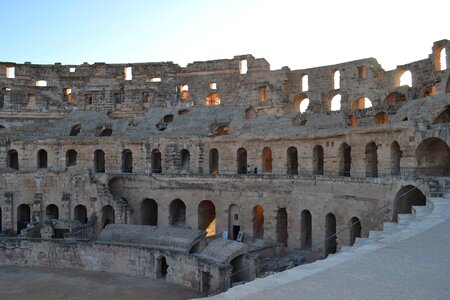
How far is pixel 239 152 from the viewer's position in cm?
2711

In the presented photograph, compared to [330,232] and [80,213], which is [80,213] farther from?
[330,232]

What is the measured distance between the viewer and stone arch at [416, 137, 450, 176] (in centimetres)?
1820

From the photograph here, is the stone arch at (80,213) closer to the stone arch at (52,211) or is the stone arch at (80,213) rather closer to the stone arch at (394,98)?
the stone arch at (52,211)

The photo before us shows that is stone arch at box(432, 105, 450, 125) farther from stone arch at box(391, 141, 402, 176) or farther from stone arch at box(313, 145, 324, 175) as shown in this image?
stone arch at box(313, 145, 324, 175)

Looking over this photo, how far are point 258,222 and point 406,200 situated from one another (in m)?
9.94

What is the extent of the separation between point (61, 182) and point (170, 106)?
1183 cm

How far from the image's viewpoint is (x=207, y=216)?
27.5m

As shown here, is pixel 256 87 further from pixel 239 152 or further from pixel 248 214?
pixel 248 214

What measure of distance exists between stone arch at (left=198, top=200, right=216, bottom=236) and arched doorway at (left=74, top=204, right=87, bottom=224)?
724 centimetres

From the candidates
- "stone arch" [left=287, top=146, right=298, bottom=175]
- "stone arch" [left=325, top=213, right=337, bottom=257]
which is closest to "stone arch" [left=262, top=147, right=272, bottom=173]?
"stone arch" [left=287, top=146, right=298, bottom=175]

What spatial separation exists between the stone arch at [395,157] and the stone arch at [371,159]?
4.58 feet

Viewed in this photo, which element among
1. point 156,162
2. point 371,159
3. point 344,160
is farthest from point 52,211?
point 371,159

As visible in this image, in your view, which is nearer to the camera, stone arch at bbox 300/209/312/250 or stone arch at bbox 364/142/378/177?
stone arch at bbox 364/142/378/177

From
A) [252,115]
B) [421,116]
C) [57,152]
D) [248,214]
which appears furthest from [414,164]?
[57,152]
